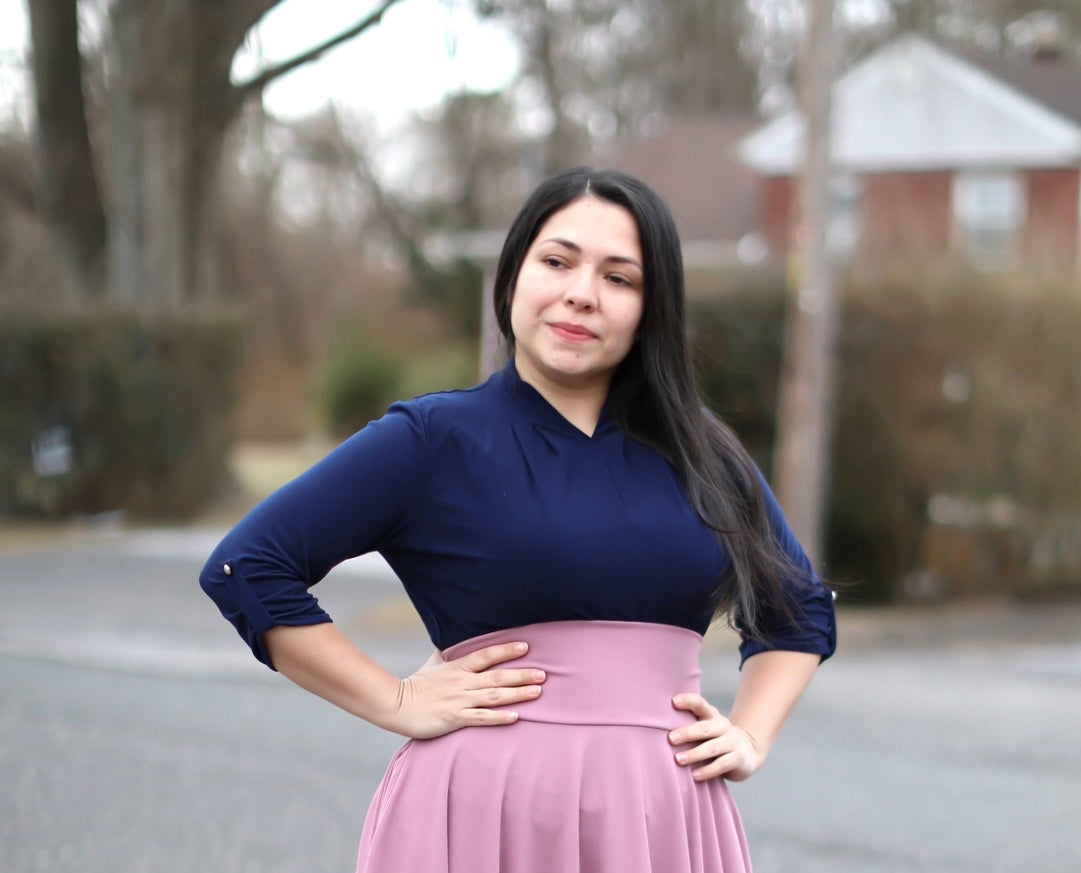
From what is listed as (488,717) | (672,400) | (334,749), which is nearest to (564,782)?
(488,717)

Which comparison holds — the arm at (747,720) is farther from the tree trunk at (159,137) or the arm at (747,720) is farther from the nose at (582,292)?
the tree trunk at (159,137)

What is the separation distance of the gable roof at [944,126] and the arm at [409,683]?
25.9 meters

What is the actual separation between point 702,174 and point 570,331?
1205 inches

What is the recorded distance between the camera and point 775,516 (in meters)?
2.66

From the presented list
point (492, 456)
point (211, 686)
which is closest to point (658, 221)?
point (492, 456)

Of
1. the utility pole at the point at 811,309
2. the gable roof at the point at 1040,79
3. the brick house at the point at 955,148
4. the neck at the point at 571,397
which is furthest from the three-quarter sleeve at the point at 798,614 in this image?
the gable roof at the point at 1040,79

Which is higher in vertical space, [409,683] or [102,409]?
[409,683]

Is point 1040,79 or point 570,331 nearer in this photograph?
point 570,331

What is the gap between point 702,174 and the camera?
3241 centimetres

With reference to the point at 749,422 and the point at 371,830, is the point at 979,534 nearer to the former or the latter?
the point at 749,422

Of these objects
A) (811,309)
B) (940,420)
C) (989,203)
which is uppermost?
(811,309)

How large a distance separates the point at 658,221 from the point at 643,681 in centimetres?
72

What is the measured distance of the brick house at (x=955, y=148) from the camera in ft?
91.4

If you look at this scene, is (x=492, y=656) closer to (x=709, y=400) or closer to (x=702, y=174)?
(x=709, y=400)
